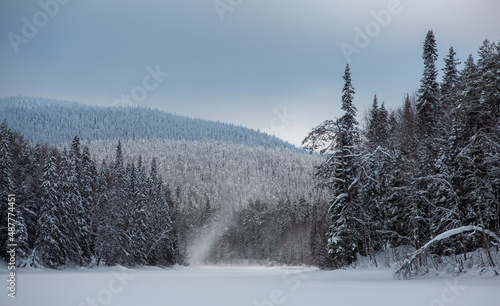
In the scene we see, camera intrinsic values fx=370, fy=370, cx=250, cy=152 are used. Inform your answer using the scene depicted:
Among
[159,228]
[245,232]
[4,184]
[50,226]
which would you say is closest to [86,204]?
[50,226]

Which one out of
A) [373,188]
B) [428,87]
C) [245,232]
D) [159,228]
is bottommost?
[245,232]

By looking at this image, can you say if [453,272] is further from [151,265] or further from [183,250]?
[183,250]

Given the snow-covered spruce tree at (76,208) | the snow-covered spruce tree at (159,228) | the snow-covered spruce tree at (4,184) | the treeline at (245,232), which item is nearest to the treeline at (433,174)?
the snow-covered spruce tree at (4,184)

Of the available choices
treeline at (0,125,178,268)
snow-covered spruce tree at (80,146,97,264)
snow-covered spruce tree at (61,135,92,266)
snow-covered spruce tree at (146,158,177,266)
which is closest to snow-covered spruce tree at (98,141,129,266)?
treeline at (0,125,178,268)

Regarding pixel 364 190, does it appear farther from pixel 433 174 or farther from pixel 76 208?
pixel 76 208

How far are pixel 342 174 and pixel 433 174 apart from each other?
5558mm

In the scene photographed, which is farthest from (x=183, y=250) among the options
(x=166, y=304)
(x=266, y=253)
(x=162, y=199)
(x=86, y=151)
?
(x=166, y=304)

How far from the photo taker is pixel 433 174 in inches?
915

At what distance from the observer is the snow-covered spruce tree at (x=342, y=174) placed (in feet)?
77.8

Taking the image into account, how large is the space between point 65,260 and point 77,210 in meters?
5.66

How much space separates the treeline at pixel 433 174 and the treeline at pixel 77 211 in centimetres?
2876

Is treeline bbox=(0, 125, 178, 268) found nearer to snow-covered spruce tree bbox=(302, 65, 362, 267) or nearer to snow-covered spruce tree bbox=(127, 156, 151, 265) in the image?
snow-covered spruce tree bbox=(127, 156, 151, 265)

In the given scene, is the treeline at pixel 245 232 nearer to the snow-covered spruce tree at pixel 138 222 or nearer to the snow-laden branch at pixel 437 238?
the snow-covered spruce tree at pixel 138 222

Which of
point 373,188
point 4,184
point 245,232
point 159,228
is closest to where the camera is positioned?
point 373,188
